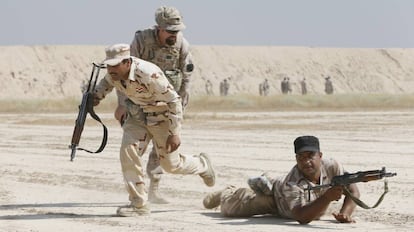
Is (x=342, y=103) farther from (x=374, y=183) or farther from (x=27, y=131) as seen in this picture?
(x=374, y=183)

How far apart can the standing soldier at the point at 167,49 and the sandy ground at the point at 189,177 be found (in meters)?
1.15

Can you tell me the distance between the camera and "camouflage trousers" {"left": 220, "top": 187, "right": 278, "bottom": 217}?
9172 mm

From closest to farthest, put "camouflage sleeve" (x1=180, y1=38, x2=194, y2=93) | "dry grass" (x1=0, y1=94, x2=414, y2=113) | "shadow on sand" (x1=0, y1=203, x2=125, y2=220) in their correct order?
"shadow on sand" (x1=0, y1=203, x2=125, y2=220) < "camouflage sleeve" (x1=180, y1=38, x2=194, y2=93) < "dry grass" (x1=0, y1=94, x2=414, y2=113)

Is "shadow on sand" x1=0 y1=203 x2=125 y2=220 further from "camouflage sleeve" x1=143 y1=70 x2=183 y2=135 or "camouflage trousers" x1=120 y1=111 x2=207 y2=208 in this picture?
"camouflage sleeve" x1=143 y1=70 x2=183 y2=135

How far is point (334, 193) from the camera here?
8.30 meters

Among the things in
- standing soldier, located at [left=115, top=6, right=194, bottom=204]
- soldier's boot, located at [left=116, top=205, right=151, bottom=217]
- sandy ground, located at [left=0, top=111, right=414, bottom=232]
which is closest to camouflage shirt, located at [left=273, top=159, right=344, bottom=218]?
sandy ground, located at [left=0, top=111, right=414, bottom=232]

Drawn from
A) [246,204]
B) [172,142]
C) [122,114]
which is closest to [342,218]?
[246,204]

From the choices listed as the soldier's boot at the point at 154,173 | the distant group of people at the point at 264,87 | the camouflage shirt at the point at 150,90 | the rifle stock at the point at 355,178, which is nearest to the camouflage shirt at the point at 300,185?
the rifle stock at the point at 355,178

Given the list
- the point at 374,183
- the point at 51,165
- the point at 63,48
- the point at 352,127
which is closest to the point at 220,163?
the point at 51,165

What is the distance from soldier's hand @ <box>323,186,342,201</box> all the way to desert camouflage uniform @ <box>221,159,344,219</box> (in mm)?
257

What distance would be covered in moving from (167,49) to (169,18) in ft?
1.44

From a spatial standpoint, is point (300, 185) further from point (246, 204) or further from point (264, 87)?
point (264, 87)

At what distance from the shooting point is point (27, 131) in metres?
25.7

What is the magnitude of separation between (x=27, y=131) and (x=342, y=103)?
903 inches
